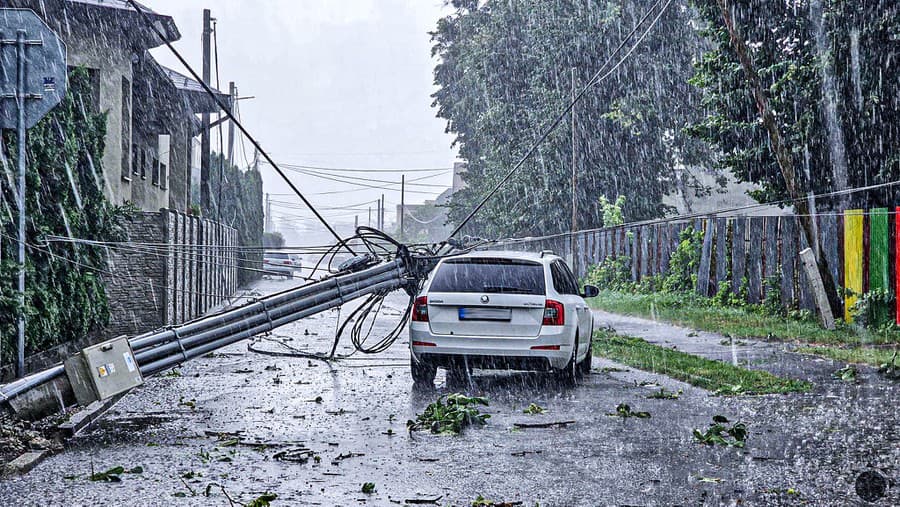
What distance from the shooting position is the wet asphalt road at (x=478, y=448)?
6285 mm

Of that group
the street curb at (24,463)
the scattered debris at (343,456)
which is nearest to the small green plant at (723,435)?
the scattered debris at (343,456)

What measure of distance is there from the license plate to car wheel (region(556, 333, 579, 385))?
→ 851 millimetres

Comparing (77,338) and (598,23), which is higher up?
(598,23)

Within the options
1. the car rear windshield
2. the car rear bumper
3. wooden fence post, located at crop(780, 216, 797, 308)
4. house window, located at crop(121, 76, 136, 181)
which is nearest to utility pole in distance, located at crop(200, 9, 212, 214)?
house window, located at crop(121, 76, 136, 181)

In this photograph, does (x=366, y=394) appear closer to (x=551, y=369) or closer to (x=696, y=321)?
(x=551, y=369)

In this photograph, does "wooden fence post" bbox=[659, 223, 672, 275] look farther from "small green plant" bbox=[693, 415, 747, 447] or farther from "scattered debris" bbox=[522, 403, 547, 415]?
"small green plant" bbox=[693, 415, 747, 447]

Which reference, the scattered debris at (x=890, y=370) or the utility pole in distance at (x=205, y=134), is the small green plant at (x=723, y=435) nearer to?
the scattered debris at (x=890, y=370)

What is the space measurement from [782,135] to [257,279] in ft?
125

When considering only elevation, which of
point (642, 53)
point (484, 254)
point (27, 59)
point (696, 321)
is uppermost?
point (642, 53)

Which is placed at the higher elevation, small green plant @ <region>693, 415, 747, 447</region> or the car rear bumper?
the car rear bumper

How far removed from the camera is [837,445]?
7.86 metres

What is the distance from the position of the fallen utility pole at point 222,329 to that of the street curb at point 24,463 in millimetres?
783

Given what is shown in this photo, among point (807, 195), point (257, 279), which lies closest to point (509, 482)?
point (807, 195)

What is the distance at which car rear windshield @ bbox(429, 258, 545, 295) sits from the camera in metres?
11.4
